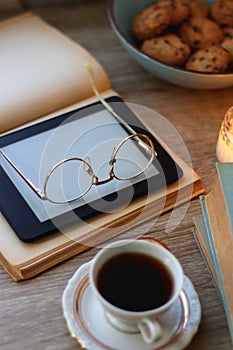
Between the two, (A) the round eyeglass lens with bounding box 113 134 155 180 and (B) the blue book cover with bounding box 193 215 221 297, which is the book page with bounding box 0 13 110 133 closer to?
(A) the round eyeglass lens with bounding box 113 134 155 180

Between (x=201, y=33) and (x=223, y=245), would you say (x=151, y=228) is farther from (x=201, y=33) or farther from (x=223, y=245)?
(x=201, y=33)

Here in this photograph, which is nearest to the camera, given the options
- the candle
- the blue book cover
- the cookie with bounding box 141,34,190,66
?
the blue book cover

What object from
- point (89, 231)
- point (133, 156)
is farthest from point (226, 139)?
point (89, 231)

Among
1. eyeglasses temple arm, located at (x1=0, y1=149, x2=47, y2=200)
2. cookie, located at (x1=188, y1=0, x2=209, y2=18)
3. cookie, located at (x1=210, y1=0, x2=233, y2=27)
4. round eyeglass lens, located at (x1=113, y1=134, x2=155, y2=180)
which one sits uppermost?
eyeglasses temple arm, located at (x1=0, y1=149, x2=47, y2=200)

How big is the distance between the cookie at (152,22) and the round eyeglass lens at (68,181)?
0.93ft

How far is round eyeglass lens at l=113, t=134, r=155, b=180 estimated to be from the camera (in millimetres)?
797

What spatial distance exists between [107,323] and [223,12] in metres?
0.59

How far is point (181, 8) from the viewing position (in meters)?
0.96

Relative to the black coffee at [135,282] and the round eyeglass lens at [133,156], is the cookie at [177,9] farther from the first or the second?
the black coffee at [135,282]

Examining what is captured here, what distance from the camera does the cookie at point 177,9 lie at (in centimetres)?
96

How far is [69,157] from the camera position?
83 centimetres

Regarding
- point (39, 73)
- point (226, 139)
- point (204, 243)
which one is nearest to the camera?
point (204, 243)

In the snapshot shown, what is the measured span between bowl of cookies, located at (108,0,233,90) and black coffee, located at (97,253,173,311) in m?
0.36

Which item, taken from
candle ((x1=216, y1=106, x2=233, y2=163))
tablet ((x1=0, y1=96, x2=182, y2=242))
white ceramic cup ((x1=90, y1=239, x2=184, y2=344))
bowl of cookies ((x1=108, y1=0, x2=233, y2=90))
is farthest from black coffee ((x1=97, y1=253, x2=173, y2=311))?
bowl of cookies ((x1=108, y1=0, x2=233, y2=90))
